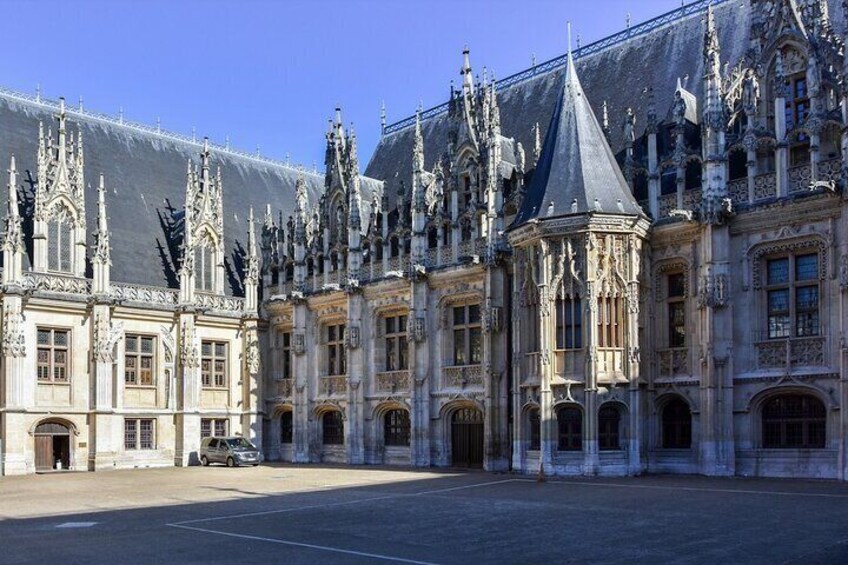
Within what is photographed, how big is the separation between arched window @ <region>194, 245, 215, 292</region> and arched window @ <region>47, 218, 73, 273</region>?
6038mm

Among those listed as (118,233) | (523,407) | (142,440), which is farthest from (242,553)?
(118,233)

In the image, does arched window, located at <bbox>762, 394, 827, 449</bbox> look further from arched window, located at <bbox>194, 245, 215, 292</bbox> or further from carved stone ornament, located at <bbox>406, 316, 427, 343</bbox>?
arched window, located at <bbox>194, 245, 215, 292</bbox>

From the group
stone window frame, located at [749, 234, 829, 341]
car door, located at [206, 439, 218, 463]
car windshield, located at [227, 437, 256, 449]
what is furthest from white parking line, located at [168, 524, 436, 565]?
car door, located at [206, 439, 218, 463]

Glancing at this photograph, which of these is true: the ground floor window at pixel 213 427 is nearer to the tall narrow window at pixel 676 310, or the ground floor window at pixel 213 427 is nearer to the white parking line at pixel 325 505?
the white parking line at pixel 325 505

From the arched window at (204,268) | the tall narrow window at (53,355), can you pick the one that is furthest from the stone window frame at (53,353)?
the arched window at (204,268)

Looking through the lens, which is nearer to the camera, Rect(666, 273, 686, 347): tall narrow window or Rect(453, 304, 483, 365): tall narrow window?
Rect(666, 273, 686, 347): tall narrow window

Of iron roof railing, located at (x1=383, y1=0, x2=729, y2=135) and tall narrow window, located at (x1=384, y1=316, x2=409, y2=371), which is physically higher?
iron roof railing, located at (x1=383, y1=0, x2=729, y2=135)

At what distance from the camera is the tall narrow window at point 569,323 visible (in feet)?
103

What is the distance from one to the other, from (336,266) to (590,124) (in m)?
15.0

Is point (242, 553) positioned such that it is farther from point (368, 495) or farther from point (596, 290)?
point (596, 290)

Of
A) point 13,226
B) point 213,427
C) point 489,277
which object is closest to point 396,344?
point 489,277

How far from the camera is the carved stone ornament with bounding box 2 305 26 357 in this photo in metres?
36.9

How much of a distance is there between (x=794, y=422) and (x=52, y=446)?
28.8 meters

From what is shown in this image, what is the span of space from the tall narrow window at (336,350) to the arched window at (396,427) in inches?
139
